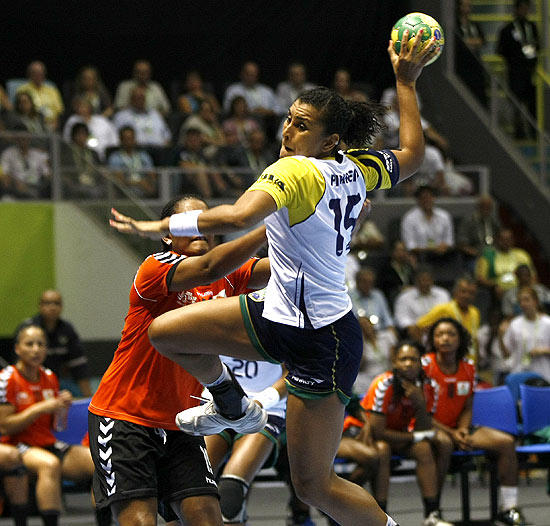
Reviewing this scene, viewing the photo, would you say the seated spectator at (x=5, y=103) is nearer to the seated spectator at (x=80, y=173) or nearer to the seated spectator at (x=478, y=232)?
the seated spectator at (x=80, y=173)

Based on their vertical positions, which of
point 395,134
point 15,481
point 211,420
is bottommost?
point 15,481

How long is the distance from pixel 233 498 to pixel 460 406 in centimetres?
297

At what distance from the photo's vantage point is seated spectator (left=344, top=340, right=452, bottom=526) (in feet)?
24.7

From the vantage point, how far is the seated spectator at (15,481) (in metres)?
7.08

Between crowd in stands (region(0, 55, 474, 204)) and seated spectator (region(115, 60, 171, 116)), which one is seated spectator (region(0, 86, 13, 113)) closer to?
crowd in stands (region(0, 55, 474, 204))

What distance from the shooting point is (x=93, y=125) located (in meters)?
12.3

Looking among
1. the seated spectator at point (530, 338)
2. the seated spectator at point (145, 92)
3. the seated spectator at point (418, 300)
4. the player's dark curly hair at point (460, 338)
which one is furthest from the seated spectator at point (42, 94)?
the player's dark curly hair at point (460, 338)

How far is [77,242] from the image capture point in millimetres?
11227

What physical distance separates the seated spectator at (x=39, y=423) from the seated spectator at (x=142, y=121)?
17.9ft

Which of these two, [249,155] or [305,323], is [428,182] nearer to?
[249,155]

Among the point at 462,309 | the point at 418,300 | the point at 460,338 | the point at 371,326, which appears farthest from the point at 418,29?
the point at 418,300

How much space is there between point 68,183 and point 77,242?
63 cm

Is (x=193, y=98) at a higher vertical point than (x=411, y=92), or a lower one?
higher

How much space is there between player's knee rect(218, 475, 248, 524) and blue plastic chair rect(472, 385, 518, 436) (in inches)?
121
